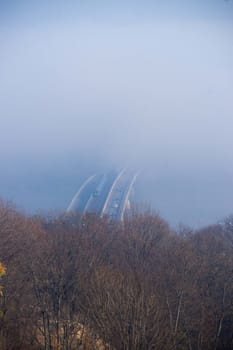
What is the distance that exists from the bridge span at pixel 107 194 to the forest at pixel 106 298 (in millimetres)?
5456

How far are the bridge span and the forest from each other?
5456 mm

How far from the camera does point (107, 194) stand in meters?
15.6

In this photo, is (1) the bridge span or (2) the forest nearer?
(2) the forest

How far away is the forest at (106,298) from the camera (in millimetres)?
4543

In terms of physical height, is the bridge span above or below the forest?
above

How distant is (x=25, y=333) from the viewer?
Result: 19.7 ft

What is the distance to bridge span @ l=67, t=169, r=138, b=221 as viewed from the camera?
1446cm

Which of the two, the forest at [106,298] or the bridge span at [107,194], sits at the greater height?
the bridge span at [107,194]

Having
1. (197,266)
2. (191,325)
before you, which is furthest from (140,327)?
(197,266)

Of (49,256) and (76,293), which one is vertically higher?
(49,256)

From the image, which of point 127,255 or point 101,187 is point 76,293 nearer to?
point 127,255

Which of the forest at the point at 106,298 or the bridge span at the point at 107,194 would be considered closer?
the forest at the point at 106,298

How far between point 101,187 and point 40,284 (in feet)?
33.3

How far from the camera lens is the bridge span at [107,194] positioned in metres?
14.5
